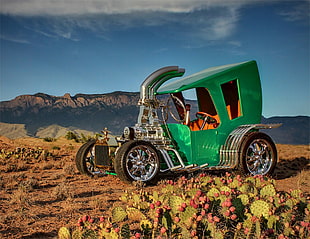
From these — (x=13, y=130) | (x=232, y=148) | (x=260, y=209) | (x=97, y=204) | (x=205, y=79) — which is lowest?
(x=97, y=204)

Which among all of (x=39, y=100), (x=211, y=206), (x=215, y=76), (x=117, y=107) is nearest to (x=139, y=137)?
(x=215, y=76)

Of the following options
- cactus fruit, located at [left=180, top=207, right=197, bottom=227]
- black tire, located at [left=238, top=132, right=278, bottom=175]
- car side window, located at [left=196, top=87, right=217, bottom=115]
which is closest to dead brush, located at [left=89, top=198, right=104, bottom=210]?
cactus fruit, located at [left=180, top=207, right=197, bottom=227]

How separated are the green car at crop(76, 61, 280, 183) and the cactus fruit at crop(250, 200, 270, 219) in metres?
3.02

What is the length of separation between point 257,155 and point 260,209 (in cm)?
431

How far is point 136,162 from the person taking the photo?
6543 millimetres

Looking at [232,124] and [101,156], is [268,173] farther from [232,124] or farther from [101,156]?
[101,156]

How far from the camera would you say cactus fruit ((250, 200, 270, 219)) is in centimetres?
368

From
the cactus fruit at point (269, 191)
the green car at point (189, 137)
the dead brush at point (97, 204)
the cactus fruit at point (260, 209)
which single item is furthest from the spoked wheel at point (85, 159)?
the cactus fruit at point (260, 209)

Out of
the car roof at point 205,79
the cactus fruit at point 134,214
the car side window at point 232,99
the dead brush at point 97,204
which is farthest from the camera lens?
the car side window at point 232,99

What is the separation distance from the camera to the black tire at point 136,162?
6238 mm

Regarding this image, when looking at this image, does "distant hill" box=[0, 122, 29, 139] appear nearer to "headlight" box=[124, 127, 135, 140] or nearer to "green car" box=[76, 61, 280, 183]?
"green car" box=[76, 61, 280, 183]

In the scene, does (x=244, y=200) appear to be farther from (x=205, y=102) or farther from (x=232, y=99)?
(x=205, y=102)

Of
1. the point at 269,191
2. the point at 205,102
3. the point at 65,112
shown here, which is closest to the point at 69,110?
the point at 65,112

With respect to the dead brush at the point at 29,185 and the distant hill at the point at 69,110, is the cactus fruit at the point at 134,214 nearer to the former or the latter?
the dead brush at the point at 29,185
